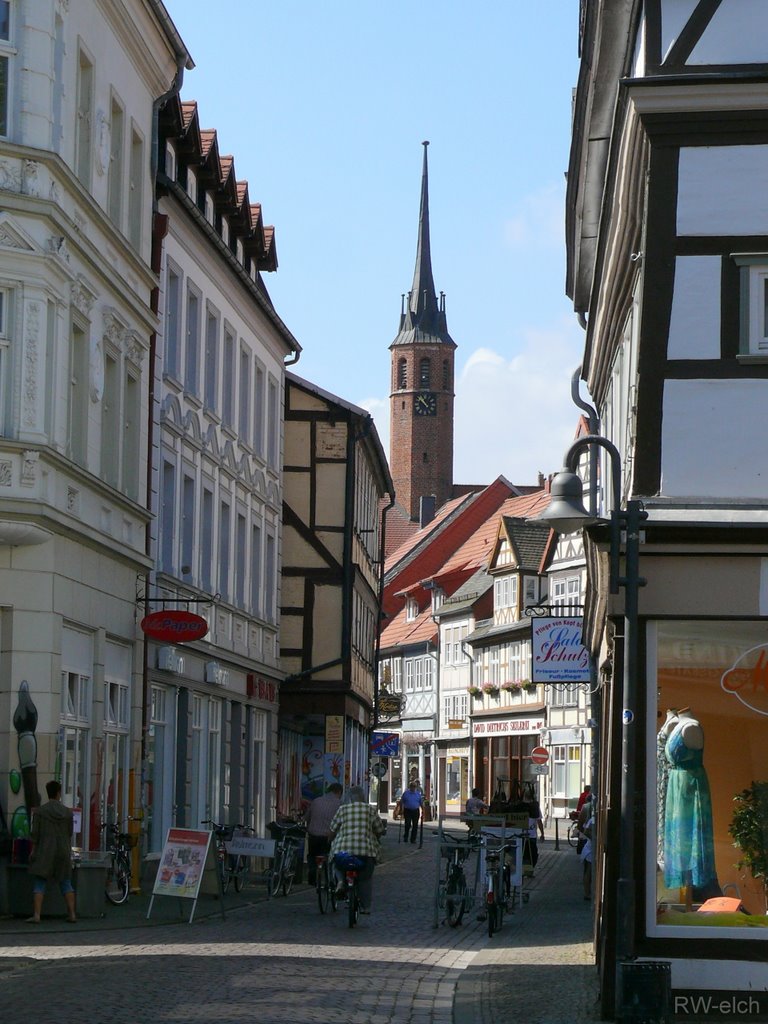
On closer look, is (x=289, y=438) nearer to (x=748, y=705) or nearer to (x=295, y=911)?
(x=295, y=911)

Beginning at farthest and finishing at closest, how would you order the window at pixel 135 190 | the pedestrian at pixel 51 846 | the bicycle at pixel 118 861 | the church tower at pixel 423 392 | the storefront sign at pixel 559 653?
the church tower at pixel 423 392 < the storefront sign at pixel 559 653 < the window at pixel 135 190 < the bicycle at pixel 118 861 < the pedestrian at pixel 51 846

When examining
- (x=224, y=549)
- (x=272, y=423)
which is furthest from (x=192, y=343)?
(x=272, y=423)

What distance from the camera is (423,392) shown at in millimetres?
144125

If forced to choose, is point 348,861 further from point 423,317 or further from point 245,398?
point 423,317

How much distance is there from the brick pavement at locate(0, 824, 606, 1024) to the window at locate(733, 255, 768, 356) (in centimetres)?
491

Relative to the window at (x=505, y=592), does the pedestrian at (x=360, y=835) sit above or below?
below

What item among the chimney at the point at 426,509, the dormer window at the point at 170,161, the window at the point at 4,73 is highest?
the chimney at the point at 426,509

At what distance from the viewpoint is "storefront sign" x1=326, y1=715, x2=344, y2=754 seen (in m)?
41.9

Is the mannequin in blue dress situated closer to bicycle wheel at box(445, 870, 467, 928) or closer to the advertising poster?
the advertising poster

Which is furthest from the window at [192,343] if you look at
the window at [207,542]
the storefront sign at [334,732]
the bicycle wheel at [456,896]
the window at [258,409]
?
the storefront sign at [334,732]

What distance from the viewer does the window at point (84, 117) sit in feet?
76.4

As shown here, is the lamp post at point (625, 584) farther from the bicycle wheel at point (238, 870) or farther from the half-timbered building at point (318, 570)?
the half-timbered building at point (318, 570)

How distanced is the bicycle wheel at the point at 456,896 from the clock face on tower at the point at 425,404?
122 metres

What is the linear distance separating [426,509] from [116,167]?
106368mm
